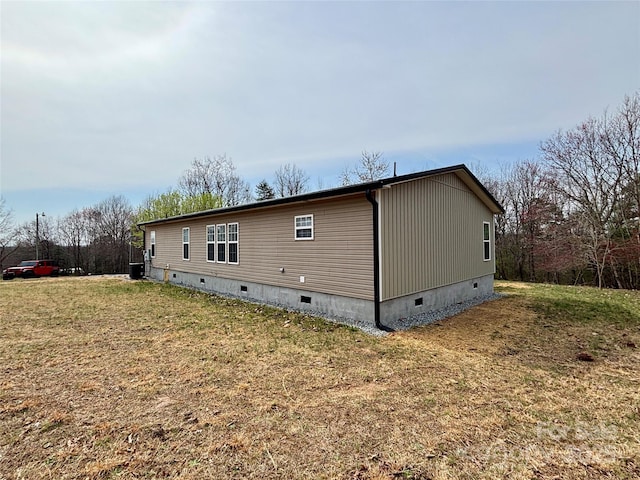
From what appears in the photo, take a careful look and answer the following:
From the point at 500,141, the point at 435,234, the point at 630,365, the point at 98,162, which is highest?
the point at 500,141

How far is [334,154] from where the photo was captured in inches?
876

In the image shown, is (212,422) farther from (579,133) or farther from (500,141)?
(500,141)

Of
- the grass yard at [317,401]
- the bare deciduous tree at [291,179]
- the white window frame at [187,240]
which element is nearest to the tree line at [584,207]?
the grass yard at [317,401]

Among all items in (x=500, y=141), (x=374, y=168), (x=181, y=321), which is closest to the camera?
(x=181, y=321)

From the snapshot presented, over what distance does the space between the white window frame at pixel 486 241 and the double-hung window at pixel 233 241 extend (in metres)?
8.07

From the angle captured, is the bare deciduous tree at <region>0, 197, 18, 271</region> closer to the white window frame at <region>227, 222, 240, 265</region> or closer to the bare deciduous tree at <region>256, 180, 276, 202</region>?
the bare deciduous tree at <region>256, 180, 276, 202</region>

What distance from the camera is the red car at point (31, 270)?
18422 millimetres

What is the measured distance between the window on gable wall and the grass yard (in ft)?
7.31

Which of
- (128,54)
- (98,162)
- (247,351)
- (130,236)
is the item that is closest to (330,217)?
(247,351)

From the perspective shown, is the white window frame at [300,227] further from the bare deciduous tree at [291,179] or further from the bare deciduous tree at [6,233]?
the bare deciduous tree at [6,233]

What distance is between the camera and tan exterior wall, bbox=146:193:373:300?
657 cm

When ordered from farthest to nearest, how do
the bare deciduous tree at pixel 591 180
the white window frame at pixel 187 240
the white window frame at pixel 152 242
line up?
the white window frame at pixel 152 242, the bare deciduous tree at pixel 591 180, the white window frame at pixel 187 240

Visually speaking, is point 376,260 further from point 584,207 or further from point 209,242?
point 584,207

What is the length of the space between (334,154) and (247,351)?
19.1 m
